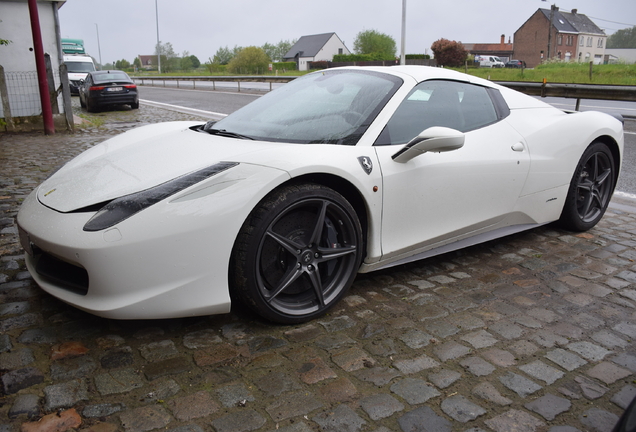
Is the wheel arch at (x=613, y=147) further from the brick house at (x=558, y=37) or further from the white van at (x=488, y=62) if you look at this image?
the brick house at (x=558, y=37)

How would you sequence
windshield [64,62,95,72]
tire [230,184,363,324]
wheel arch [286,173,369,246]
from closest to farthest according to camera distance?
tire [230,184,363,324]
wheel arch [286,173,369,246]
windshield [64,62,95,72]

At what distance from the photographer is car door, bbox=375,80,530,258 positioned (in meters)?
2.89

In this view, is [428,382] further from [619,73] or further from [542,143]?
[619,73]

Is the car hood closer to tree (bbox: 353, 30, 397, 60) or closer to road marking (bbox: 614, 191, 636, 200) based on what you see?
road marking (bbox: 614, 191, 636, 200)

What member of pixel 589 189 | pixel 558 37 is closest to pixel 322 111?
pixel 589 189

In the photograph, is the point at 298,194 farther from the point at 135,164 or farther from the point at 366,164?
the point at 135,164

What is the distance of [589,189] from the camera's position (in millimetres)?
4090

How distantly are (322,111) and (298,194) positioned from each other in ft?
2.48

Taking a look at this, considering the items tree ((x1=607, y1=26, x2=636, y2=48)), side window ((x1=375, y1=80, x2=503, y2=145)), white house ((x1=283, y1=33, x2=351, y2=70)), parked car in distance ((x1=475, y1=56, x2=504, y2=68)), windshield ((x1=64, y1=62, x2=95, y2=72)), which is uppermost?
tree ((x1=607, y1=26, x2=636, y2=48))

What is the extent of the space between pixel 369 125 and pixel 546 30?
8439cm

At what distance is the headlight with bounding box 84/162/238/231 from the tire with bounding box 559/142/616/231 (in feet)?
9.04

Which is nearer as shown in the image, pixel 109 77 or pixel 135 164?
pixel 135 164

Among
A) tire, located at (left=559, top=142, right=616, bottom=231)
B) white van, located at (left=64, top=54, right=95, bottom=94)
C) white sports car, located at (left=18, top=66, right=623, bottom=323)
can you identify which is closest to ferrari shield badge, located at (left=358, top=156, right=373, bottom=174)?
white sports car, located at (left=18, top=66, right=623, bottom=323)

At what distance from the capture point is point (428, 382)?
2207 mm
